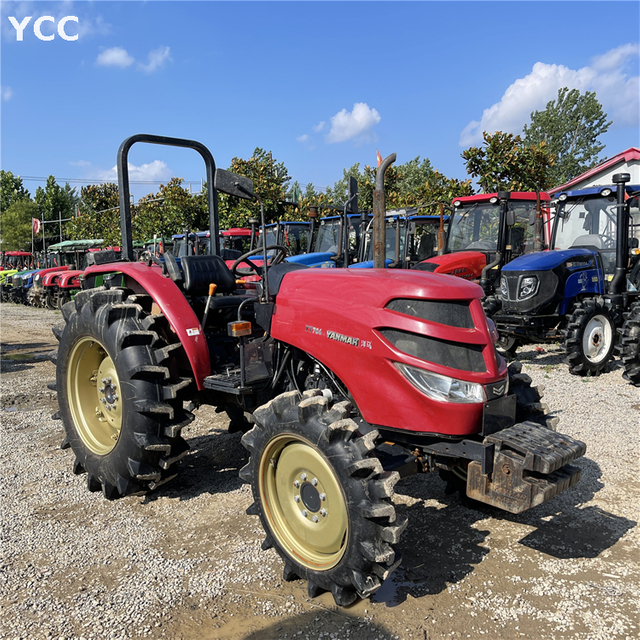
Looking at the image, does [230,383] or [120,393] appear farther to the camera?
[120,393]

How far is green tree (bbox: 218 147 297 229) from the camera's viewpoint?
65.1 feet

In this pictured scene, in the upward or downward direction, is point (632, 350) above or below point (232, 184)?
below

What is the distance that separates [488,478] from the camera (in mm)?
2498

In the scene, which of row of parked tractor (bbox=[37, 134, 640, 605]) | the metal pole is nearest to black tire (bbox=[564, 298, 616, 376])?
row of parked tractor (bbox=[37, 134, 640, 605])

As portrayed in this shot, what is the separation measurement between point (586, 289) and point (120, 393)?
6.37 meters

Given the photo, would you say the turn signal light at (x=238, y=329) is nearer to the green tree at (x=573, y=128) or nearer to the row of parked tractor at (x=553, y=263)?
the row of parked tractor at (x=553, y=263)

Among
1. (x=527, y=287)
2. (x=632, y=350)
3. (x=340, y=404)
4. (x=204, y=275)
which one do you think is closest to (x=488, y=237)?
(x=527, y=287)

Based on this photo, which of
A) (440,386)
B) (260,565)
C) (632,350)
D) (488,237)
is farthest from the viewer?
(488,237)

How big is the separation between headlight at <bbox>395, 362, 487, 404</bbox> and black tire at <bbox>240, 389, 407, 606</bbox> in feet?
0.97

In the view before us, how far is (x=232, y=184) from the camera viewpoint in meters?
3.20

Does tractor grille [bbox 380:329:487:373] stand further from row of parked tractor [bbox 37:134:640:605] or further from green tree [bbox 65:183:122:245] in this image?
green tree [bbox 65:183:122:245]

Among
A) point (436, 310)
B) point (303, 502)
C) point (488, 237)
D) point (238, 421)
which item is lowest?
point (238, 421)

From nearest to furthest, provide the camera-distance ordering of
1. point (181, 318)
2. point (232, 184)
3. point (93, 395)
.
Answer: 1. point (232, 184)
2. point (181, 318)
3. point (93, 395)

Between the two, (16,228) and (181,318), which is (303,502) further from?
(16,228)
